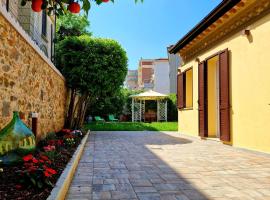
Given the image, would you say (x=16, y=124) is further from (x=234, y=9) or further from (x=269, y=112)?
(x=234, y=9)

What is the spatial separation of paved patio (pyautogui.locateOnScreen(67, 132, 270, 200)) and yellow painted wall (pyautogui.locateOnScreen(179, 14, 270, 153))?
49cm

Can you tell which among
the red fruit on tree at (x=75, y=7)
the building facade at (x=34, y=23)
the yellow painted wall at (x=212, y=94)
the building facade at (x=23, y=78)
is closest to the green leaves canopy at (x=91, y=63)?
the building facade at (x=34, y=23)

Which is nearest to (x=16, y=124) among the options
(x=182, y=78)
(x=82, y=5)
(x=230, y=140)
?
(x=82, y=5)

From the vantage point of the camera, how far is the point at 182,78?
1345 centimetres

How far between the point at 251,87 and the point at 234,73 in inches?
37.1

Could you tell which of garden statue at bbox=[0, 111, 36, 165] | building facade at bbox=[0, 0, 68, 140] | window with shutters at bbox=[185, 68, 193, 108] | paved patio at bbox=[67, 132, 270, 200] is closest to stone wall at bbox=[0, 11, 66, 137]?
building facade at bbox=[0, 0, 68, 140]

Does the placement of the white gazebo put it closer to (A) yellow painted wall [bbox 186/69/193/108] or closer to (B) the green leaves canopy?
(A) yellow painted wall [bbox 186/69/193/108]

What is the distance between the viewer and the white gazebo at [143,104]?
79.4 ft

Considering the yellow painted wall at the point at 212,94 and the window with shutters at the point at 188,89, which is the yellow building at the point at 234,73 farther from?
the window with shutters at the point at 188,89

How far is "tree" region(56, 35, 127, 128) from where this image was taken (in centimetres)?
1149

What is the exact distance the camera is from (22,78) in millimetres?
5512

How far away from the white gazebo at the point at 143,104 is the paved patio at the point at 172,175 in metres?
16.5

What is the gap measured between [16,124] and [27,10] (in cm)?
857

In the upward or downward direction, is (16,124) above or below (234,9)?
below
